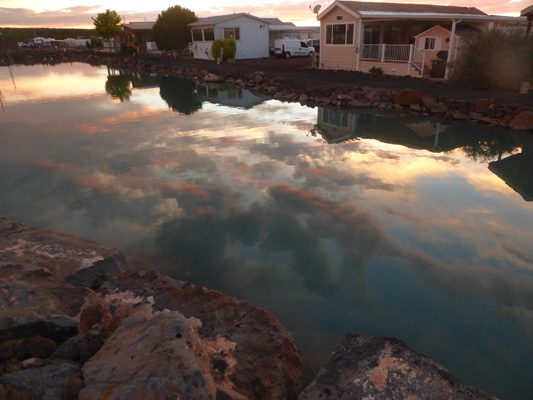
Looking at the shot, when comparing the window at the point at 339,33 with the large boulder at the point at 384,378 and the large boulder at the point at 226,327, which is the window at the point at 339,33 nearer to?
the large boulder at the point at 226,327

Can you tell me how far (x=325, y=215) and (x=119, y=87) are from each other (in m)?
21.5

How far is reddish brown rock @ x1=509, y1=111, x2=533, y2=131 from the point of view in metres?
12.6

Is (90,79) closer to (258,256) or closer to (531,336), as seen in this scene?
(258,256)

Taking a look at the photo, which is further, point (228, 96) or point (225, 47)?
A: point (225, 47)

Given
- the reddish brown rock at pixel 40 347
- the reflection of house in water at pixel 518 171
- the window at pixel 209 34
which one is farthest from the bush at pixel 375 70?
the reddish brown rock at pixel 40 347

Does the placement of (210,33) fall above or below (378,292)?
above

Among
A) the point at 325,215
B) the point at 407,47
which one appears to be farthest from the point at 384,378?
the point at 407,47

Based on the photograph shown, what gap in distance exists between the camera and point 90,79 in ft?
94.7

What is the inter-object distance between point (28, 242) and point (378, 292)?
14.6 feet

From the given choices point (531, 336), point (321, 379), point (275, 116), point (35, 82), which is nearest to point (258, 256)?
point (321, 379)

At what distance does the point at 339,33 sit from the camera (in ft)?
84.0

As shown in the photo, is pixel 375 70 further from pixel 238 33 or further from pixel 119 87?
pixel 238 33

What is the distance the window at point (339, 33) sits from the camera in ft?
81.1

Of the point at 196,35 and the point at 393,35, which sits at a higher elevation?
the point at 196,35
